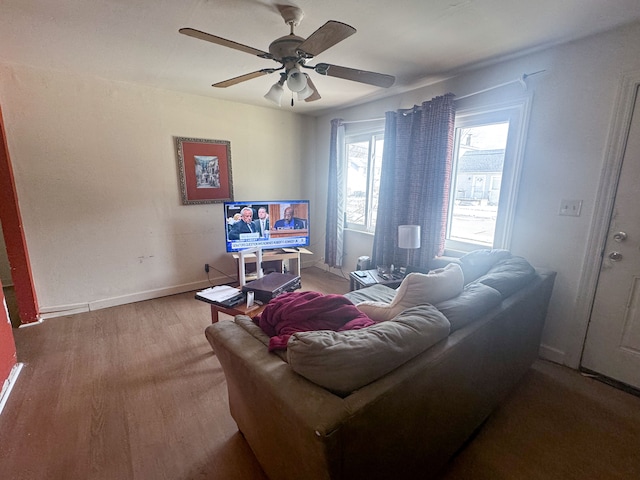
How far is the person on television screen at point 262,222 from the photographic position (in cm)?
303

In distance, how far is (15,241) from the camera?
8.11ft

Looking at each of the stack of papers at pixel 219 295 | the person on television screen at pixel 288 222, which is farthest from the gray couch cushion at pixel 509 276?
the person on television screen at pixel 288 222

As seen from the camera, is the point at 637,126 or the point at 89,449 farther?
Result: the point at 637,126

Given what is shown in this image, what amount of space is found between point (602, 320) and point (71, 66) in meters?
4.52

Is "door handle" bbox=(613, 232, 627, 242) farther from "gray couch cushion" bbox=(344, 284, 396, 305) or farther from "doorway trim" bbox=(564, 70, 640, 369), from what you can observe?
"gray couch cushion" bbox=(344, 284, 396, 305)

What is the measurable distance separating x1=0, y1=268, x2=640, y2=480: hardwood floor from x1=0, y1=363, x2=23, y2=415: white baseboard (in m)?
0.03

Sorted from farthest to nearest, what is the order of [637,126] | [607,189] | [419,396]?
[607,189] < [637,126] < [419,396]

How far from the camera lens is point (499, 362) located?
4.98 ft

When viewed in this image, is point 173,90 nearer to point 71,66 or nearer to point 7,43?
point 71,66

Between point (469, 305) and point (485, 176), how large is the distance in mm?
1659

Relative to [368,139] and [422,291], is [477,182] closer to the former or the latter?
[368,139]

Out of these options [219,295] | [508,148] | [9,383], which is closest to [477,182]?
[508,148]

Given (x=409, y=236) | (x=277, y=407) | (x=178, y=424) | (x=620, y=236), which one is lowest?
(x=178, y=424)

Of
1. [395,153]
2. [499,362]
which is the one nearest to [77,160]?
[395,153]
